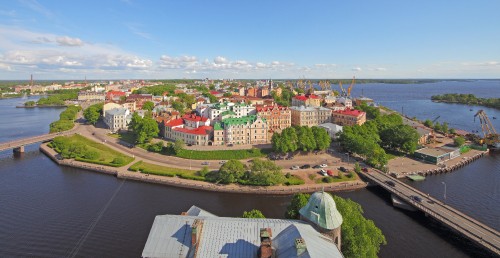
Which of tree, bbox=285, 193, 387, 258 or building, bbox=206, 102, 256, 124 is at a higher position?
building, bbox=206, 102, 256, 124

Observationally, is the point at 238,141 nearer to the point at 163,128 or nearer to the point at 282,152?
the point at 282,152

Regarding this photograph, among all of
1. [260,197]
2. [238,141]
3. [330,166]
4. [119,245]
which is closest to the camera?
[119,245]

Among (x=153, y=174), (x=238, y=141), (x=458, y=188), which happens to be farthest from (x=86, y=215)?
(x=458, y=188)

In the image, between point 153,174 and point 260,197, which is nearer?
point 260,197

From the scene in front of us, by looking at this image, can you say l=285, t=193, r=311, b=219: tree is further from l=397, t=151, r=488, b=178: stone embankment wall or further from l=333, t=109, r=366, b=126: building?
l=333, t=109, r=366, b=126: building

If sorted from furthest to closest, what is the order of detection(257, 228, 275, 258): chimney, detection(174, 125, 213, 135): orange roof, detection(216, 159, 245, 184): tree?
1. detection(174, 125, 213, 135): orange roof
2. detection(216, 159, 245, 184): tree
3. detection(257, 228, 275, 258): chimney

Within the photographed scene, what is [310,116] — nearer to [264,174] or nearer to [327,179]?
[327,179]

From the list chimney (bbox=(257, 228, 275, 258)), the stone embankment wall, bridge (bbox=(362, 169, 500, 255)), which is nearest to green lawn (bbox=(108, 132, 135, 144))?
bridge (bbox=(362, 169, 500, 255))

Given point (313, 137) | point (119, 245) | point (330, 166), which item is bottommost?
point (119, 245)
